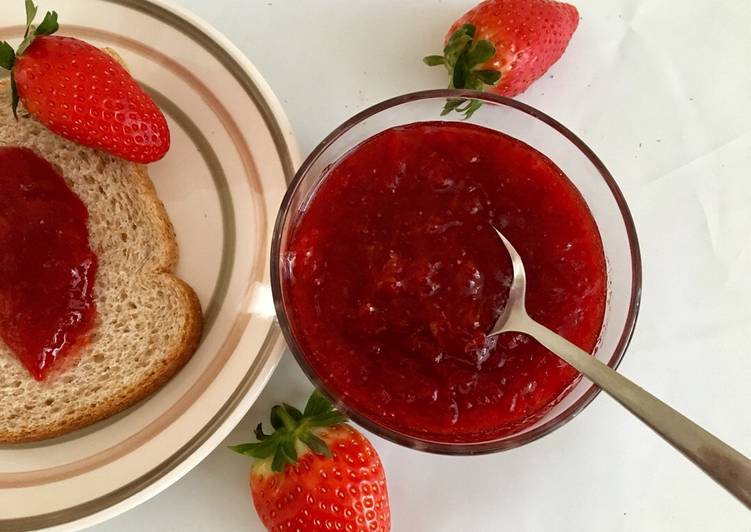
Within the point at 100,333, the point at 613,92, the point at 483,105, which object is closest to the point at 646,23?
the point at 613,92

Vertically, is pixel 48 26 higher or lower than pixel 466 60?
lower

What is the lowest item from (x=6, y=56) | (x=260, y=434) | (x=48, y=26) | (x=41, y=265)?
(x=260, y=434)

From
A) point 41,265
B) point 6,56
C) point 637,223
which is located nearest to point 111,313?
point 41,265

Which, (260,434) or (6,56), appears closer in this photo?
Answer: (6,56)

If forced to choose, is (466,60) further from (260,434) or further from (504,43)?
(260,434)

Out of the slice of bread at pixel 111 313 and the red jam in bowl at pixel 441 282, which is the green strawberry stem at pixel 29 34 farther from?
the red jam in bowl at pixel 441 282

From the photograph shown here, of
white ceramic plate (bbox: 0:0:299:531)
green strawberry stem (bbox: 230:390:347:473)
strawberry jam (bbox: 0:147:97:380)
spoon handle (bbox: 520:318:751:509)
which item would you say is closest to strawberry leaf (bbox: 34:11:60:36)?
white ceramic plate (bbox: 0:0:299:531)

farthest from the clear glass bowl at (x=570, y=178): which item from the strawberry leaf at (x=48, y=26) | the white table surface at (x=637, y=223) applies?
the strawberry leaf at (x=48, y=26)

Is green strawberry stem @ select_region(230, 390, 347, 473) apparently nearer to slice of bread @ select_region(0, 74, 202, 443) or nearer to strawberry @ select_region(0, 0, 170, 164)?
slice of bread @ select_region(0, 74, 202, 443)
